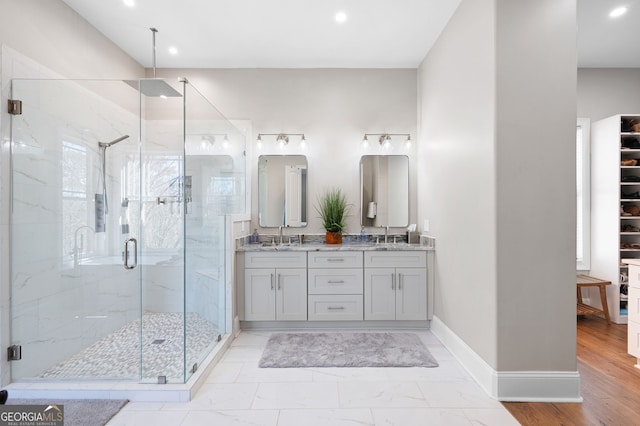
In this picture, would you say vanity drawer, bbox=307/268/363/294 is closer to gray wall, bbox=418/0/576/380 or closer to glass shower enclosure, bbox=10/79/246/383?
glass shower enclosure, bbox=10/79/246/383

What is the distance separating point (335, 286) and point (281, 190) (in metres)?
1.25

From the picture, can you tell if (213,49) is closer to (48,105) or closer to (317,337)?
(48,105)

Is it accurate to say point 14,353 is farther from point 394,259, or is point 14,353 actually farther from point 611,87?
point 611,87

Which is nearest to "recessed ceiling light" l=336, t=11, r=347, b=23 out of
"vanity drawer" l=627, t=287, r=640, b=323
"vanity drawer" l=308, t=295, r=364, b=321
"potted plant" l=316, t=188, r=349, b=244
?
"potted plant" l=316, t=188, r=349, b=244

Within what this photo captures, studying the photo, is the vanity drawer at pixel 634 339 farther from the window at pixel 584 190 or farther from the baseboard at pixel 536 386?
the window at pixel 584 190

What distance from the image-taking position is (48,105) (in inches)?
95.6

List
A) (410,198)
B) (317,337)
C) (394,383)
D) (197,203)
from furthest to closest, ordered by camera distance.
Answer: (410,198) → (317,337) → (197,203) → (394,383)

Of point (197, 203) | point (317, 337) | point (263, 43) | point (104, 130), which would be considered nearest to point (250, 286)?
point (317, 337)

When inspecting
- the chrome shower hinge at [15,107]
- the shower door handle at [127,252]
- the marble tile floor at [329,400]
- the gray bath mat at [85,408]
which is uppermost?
the chrome shower hinge at [15,107]

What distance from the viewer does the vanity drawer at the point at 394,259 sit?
136 inches

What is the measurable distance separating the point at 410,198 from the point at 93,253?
3.13 m

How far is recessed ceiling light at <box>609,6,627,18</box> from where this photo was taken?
2900 mm

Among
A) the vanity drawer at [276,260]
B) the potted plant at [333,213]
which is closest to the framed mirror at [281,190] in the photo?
the potted plant at [333,213]

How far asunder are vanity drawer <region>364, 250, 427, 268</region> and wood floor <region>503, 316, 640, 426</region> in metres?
1.46
